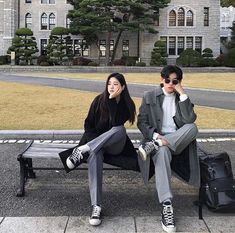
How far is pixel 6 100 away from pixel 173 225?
413 inches

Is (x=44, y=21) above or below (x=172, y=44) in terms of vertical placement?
above

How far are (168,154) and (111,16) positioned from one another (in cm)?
3564

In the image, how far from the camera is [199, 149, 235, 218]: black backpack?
399 cm

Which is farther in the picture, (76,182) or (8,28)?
(8,28)

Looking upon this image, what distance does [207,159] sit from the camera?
4297 millimetres

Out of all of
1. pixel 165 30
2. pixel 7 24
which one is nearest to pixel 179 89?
pixel 165 30

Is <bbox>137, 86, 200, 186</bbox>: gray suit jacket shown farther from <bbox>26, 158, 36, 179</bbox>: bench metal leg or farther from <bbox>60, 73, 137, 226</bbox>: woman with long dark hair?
<bbox>26, 158, 36, 179</bbox>: bench metal leg

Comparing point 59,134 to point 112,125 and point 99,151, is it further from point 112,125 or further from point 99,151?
point 99,151

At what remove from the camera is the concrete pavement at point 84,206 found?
12.4 ft

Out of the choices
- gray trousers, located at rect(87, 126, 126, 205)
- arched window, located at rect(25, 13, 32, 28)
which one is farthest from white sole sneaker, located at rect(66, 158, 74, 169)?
arched window, located at rect(25, 13, 32, 28)

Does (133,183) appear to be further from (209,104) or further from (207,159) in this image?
(209,104)

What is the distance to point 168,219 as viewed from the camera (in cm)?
370

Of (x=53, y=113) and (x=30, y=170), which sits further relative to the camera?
(x=53, y=113)

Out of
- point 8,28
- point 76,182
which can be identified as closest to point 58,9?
point 8,28
